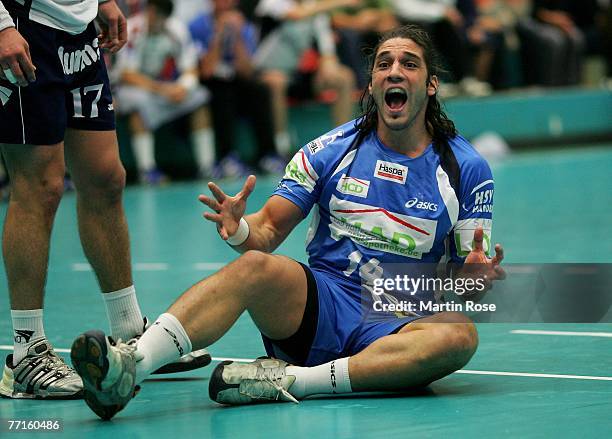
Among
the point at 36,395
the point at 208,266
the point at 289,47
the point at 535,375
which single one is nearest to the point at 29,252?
the point at 36,395

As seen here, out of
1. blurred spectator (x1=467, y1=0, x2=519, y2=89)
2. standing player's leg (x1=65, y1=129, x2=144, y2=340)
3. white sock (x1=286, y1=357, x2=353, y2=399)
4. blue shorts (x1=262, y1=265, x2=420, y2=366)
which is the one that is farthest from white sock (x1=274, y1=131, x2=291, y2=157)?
white sock (x1=286, y1=357, x2=353, y2=399)

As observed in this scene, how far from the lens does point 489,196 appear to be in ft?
15.8

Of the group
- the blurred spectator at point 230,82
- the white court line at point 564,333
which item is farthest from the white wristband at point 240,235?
the blurred spectator at point 230,82

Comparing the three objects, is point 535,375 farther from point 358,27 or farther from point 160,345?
point 358,27

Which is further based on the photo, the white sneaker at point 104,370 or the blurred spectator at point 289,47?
the blurred spectator at point 289,47

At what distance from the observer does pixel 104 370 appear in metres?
4.01

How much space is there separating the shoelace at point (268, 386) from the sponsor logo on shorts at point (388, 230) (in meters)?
0.67

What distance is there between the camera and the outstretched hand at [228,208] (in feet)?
14.6

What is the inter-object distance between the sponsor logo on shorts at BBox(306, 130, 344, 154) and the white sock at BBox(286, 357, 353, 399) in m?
0.92

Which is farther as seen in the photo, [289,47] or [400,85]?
[289,47]

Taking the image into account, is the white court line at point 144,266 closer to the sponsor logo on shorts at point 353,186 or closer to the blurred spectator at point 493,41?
the sponsor logo on shorts at point 353,186

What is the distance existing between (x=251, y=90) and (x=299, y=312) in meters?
10.3

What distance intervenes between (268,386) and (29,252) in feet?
3.49

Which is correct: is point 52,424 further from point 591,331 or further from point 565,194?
point 565,194
